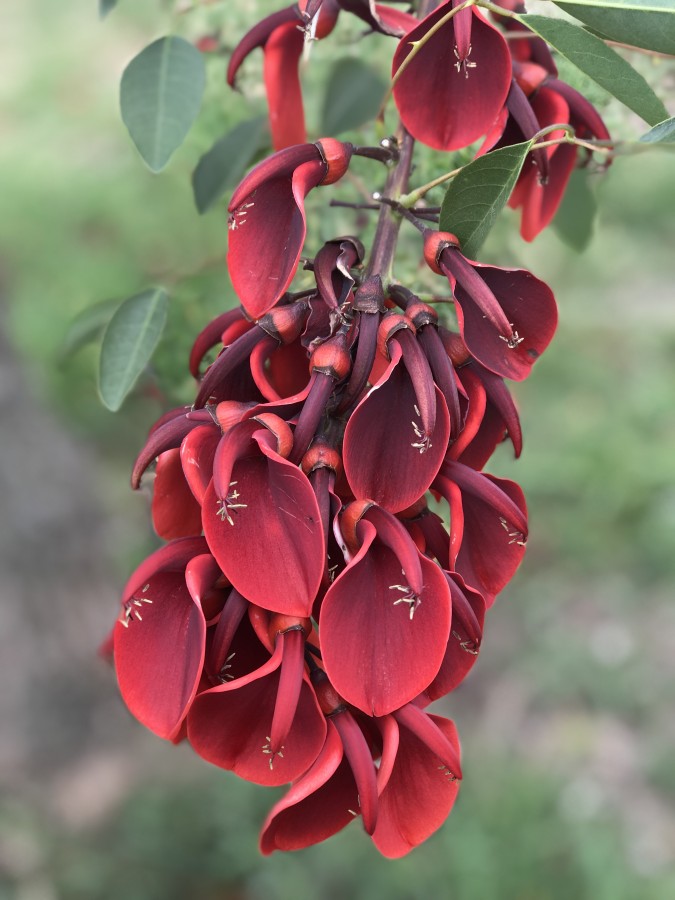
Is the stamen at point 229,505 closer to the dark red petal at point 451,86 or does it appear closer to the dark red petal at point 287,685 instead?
the dark red petal at point 287,685

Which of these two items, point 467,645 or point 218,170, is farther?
point 218,170

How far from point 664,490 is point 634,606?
329 mm

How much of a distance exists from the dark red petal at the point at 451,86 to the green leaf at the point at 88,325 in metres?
0.31

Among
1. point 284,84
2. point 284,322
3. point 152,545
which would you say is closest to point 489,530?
point 284,322

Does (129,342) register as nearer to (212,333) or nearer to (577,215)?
(212,333)

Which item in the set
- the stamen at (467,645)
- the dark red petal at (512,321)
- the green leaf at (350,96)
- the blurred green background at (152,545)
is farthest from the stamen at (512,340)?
the green leaf at (350,96)

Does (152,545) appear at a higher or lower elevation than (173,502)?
lower

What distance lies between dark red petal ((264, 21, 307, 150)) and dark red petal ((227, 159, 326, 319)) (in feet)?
0.31

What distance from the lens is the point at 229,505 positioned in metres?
0.32

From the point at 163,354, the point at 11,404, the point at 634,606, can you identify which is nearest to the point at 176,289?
the point at 163,354

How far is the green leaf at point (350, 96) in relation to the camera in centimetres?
63

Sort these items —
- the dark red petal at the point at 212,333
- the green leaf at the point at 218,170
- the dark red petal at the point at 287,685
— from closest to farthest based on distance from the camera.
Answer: the dark red petal at the point at 287,685 → the dark red petal at the point at 212,333 → the green leaf at the point at 218,170

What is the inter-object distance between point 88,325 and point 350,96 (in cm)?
23

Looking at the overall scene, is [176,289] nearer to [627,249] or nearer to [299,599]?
[299,599]
